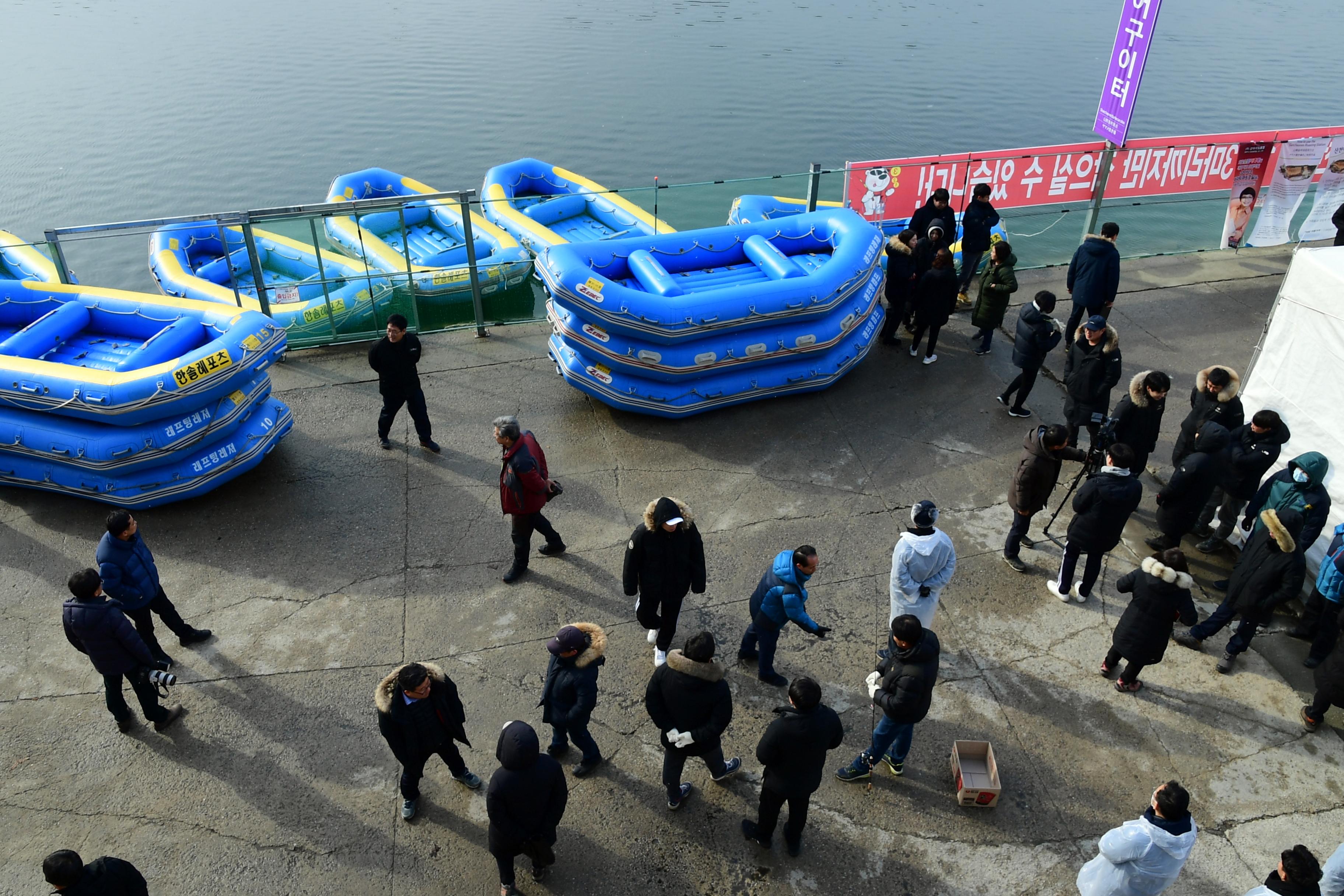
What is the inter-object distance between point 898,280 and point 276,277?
9433mm

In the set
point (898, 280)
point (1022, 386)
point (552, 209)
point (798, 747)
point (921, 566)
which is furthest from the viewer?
point (552, 209)

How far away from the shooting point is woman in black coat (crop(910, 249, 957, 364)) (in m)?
9.24

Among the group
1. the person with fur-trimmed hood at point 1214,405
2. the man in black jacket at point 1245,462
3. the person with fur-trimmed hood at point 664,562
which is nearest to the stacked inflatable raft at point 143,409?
the person with fur-trimmed hood at point 664,562

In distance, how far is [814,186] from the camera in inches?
430

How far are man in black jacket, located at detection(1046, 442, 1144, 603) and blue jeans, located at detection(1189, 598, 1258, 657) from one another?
0.77 meters

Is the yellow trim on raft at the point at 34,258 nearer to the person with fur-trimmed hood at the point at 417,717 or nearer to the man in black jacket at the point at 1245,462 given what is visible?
the person with fur-trimmed hood at the point at 417,717

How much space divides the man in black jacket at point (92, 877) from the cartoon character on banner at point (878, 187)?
32.2 feet

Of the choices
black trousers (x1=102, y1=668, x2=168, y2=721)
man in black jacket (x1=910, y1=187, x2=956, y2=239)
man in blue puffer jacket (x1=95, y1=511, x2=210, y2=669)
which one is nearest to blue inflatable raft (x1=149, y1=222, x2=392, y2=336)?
man in blue puffer jacket (x1=95, y1=511, x2=210, y2=669)

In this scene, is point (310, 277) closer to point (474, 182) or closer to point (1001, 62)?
point (474, 182)

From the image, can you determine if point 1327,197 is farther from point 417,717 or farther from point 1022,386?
point 417,717

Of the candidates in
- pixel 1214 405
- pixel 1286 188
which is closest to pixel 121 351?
pixel 1214 405

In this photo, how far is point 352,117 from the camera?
24.8 metres

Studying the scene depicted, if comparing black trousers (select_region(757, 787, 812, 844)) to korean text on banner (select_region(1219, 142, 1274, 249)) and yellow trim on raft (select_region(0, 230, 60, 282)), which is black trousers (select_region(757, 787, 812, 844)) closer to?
korean text on banner (select_region(1219, 142, 1274, 249))

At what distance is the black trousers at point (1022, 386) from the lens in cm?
866
